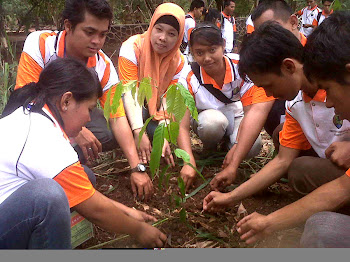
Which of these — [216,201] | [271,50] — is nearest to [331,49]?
[271,50]

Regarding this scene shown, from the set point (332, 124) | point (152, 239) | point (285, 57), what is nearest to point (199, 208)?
point (152, 239)

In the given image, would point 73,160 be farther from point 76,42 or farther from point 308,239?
point 76,42

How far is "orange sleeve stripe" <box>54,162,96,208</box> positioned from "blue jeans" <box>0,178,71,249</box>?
1.1 inches

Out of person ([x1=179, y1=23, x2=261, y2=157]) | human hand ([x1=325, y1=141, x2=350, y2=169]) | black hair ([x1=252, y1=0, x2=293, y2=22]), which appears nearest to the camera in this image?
human hand ([x1=325, y1=141, x2=350, y2=169])

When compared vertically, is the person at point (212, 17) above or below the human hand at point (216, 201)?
above

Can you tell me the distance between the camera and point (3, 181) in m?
1.40

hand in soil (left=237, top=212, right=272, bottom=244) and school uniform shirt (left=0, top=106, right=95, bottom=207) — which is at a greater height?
school uniform shirt (left=0, top=106, right=95, bottom=207)

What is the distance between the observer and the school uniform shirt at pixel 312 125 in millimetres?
1875

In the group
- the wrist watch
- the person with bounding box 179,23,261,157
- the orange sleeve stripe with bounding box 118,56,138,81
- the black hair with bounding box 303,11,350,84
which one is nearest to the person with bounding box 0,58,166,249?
the wrist watch

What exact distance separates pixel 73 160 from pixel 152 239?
58cm

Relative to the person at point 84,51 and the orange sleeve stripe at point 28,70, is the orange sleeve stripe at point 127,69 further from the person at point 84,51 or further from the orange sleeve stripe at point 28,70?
the orange sleeve stripe at point 28,70

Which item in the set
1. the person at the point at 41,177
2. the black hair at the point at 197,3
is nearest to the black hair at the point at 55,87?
the person at the point at 41,177

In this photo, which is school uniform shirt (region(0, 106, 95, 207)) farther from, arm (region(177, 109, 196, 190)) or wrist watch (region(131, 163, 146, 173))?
arm (region(177, 109, 196, 190))

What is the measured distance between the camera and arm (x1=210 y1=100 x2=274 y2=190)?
2.24m
